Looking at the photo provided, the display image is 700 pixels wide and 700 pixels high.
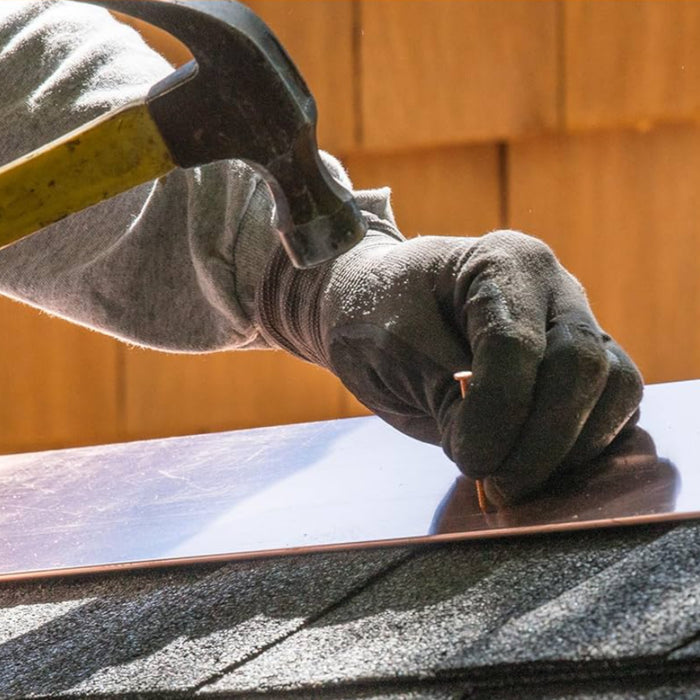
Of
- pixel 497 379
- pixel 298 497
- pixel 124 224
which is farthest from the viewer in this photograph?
pixel 124 224

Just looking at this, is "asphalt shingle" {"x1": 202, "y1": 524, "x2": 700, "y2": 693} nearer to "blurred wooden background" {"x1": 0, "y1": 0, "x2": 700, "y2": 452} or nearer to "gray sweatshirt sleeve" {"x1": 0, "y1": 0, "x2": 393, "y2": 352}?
"gray sweatshirt sleeve" {"x1": 0, "y1": 0, "x2": 393, "y2": 352}

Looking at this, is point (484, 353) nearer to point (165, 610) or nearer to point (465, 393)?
point (465, 393)

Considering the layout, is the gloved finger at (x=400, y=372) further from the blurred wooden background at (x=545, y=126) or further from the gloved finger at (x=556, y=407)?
the blurred wooden background at (x=545, y=126)

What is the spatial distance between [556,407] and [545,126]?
1.78 m

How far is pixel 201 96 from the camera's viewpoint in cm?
60

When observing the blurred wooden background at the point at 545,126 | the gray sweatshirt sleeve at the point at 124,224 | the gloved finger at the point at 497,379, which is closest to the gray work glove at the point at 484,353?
the gloved finger at the point at 497,379

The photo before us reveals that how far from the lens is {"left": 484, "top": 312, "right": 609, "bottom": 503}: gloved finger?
646 millimetres

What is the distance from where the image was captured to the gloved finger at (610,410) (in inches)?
26.9

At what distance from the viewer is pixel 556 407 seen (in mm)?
644

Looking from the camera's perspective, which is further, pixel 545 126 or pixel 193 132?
pixel 545 126

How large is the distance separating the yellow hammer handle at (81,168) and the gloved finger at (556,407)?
248mm

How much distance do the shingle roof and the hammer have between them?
226 millimetres

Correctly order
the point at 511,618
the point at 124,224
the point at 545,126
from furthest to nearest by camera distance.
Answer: the point at 545,126
the point at 124,224
the point at 511,618

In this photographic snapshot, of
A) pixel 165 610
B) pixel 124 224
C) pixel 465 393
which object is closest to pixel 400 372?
pixel 465 393
